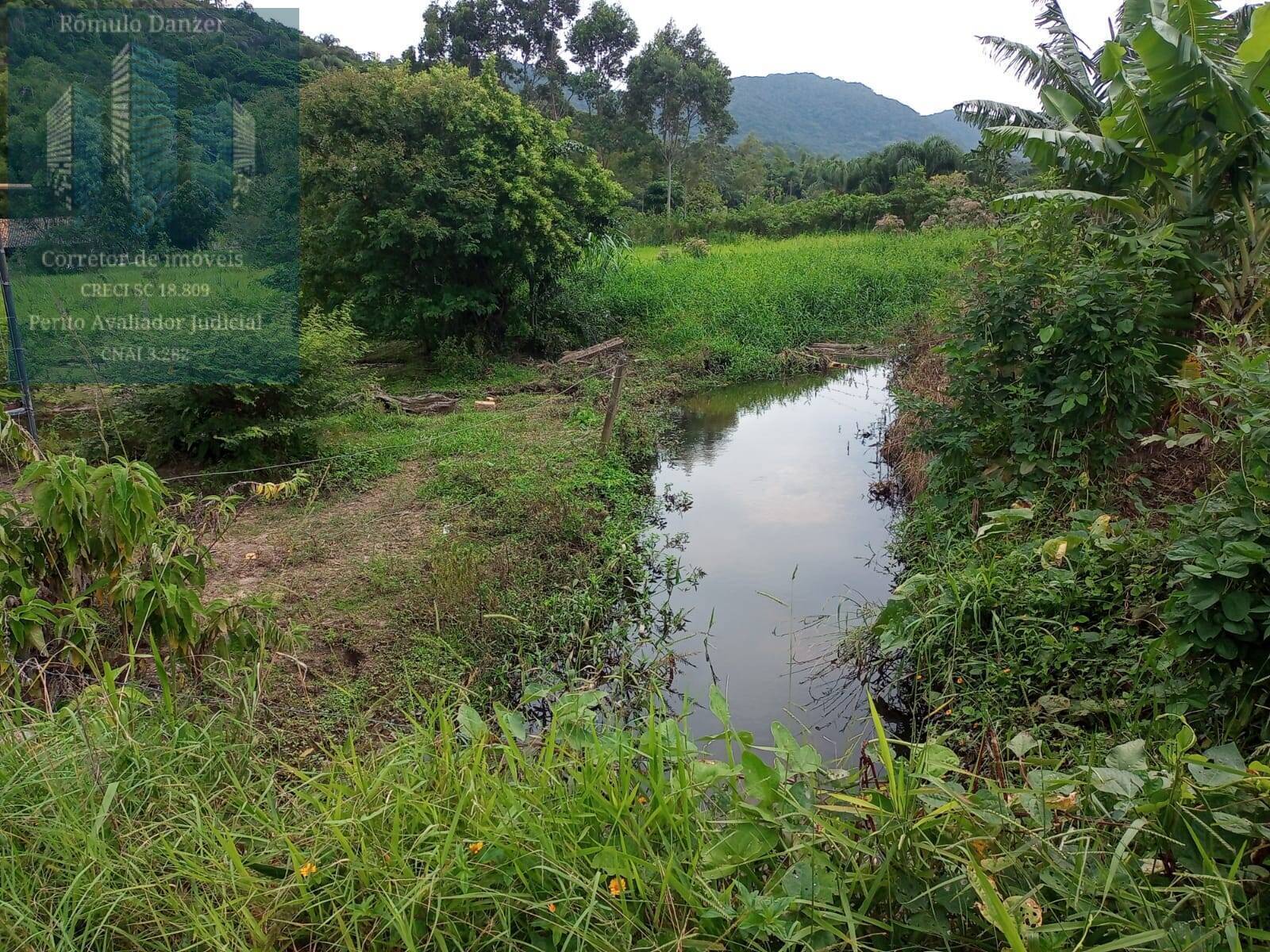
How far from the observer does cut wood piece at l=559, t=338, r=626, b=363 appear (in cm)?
1163

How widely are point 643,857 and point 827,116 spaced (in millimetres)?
122888

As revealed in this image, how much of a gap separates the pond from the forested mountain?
9363 cm

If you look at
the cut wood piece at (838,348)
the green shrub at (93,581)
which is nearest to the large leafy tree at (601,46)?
the cut wood piece at (838,348)

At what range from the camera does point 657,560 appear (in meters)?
6.02

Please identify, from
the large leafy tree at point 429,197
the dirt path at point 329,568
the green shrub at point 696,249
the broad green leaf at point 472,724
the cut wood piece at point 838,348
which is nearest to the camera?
the broad green leaf at point 472,724

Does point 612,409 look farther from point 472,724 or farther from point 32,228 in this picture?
point 32,228

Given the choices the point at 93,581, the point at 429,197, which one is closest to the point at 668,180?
the point at 429,197

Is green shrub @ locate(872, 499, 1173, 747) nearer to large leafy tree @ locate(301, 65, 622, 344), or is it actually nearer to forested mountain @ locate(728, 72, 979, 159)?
large leafy tree @ locate(301, 65, 622, 344)

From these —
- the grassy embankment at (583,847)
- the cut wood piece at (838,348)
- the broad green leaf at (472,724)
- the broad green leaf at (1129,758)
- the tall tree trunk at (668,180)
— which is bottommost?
the grassy embankment at (583,847)

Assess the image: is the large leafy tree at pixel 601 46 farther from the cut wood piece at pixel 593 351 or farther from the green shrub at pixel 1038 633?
the green shrub at pixel 1038 633

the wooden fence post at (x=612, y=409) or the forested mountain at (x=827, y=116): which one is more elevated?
the forested mountain at (x=827, y=116)

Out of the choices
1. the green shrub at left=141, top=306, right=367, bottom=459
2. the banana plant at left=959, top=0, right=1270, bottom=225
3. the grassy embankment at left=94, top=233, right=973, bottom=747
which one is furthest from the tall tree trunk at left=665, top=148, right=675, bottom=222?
the green shrub at left=141, top=306, right=367, bottom=459

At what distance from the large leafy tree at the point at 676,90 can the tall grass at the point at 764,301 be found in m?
16.8

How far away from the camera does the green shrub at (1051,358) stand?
185 inches
